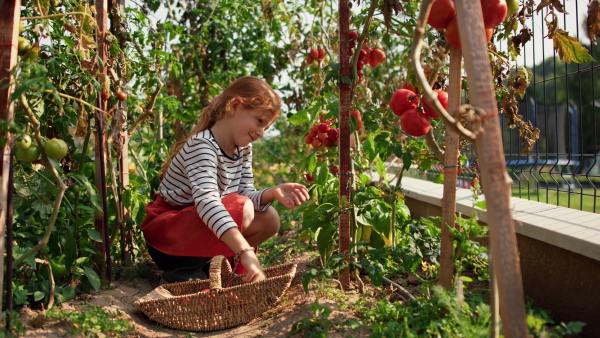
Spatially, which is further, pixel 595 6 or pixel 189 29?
pixel 189 29

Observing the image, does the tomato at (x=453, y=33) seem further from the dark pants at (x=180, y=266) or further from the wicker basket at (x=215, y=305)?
the dark pants at (x=180, y=266)

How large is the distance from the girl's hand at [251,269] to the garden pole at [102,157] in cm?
82

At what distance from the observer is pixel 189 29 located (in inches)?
187

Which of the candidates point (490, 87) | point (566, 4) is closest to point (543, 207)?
point (566, 4)

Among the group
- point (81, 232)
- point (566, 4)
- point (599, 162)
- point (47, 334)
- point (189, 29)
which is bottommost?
point (47, 334)

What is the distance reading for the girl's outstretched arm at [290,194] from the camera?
2.22 meters

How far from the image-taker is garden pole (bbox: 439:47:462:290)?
1.51 metres

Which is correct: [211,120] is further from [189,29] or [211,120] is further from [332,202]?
[189,29]

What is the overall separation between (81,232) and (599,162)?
244cm

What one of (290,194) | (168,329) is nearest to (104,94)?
(290,194)

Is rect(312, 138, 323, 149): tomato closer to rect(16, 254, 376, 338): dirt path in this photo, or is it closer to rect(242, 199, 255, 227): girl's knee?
rect(242, 199, 255, 227): girl's knee

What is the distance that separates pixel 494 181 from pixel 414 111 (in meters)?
0.58

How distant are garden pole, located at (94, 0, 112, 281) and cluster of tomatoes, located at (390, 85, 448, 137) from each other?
1350mm

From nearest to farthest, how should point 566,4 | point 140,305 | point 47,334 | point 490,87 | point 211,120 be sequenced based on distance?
point 490,87, point 47,334, point 140,305, point 566,4, point 211,120
